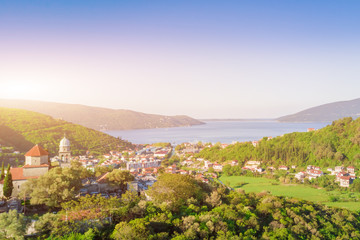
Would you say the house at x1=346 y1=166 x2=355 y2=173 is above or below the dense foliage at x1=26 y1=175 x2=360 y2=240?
below

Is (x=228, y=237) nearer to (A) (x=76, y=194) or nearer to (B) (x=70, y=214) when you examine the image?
(B) (x=70, y=214)

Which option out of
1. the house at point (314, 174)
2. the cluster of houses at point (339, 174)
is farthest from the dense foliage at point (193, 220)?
the house at point (314, 174)

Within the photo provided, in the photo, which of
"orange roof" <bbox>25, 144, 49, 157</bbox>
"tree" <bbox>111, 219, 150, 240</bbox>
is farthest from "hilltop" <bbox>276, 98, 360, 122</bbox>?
"tree" <bbox>111, 219, 150, 240</bbox>

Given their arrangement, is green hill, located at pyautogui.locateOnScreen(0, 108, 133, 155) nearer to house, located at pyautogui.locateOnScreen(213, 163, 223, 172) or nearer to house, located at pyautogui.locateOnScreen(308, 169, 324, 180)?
house, located at pyautogui.locateOnScreen(213, 163, 223, 172)

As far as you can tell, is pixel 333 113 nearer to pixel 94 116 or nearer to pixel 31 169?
pixel 94 116

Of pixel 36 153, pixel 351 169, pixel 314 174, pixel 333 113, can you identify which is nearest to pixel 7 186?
pixel 36 153

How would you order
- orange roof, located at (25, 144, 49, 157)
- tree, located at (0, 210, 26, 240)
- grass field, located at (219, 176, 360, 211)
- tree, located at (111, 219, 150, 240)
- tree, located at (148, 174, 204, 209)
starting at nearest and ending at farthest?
1. tree, located at (0, 210, 26, 240)
2. tree, located at (111, 219, 150, 240)
3. tree, located at (148, 174, 204, 209)
4. orange roof, located at (25, 144, 49, 157)
5. grass field, located at (219, 176, 360, 211)

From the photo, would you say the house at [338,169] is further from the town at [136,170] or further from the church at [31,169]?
the church at [31,169]
